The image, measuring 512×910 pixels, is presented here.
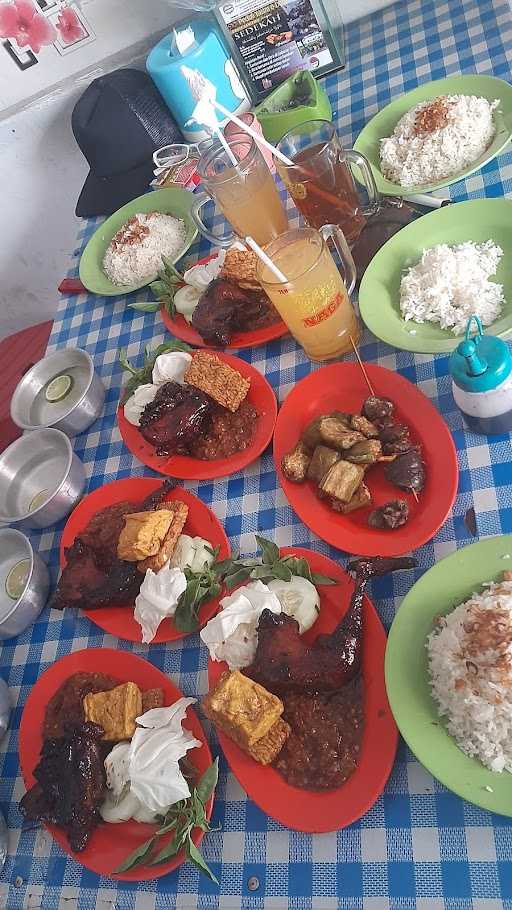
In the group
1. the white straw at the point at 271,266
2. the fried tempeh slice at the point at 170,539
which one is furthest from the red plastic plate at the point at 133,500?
the white straw at the point at 271,266

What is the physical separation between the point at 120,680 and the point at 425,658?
0.71m

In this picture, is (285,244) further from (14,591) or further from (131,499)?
(14,591)

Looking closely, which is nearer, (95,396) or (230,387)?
(230,387)

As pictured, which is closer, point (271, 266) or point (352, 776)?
point (352, 776)

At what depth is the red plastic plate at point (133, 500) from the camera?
1446mm

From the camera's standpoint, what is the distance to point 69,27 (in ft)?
8.93

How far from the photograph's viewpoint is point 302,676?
3.92ft

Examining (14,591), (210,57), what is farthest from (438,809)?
(210,57)

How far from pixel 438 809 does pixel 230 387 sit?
3.51 ft

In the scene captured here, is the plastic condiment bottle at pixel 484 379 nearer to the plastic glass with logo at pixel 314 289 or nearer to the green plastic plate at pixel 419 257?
the green plastic plate at pixel 419 257

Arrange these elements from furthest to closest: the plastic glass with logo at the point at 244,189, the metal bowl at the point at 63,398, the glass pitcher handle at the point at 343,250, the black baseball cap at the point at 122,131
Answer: the black baseball cap at the point at 122,131, the metal bowl at the point at 63,398, the plastic glass with logo at the point at 244,189, the glass pitcher handle at the point at 343,250

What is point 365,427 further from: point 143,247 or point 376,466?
point 143,247

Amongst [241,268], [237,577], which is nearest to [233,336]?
[241,268]

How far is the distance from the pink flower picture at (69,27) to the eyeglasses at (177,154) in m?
0.82
